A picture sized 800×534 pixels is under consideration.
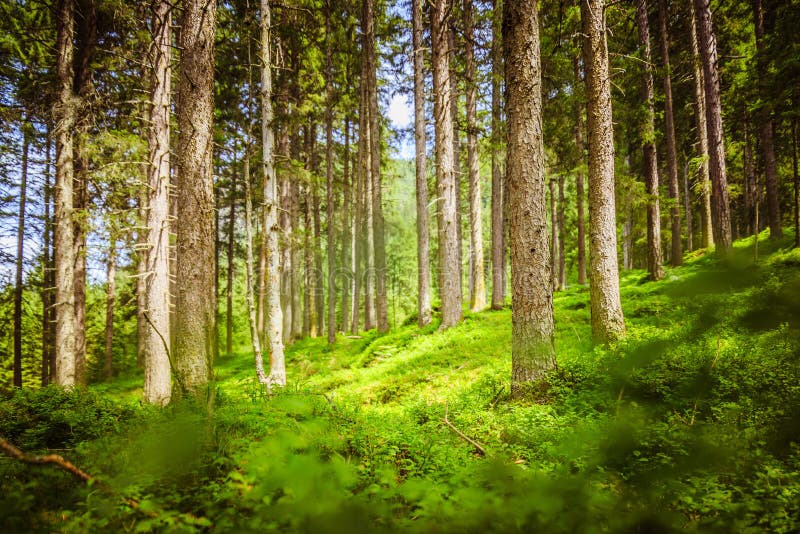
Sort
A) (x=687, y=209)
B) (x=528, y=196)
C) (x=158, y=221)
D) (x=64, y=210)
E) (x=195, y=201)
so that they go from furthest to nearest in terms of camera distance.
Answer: (x=687, y=209), (x=64, y=210), (x=158, y=221), (x=195, y=201), (x=528, y=196)

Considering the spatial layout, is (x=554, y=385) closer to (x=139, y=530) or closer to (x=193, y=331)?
(x=139, y=530)

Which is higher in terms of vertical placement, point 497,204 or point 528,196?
point 497,204

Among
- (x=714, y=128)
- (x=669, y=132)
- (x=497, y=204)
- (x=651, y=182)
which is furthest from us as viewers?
(x=497, y=204)

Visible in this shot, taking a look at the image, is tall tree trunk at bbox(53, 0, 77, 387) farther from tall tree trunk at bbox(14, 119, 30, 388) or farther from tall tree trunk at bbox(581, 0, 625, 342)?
tall tree trunk at bbox(581, 0, 625, 342)

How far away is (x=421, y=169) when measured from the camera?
12.8 metres

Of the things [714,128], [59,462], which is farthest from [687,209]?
[59,462]

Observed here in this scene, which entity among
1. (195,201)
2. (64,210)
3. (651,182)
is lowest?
(195,201)

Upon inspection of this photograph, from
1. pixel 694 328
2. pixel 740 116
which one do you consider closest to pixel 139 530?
pixel 694 328

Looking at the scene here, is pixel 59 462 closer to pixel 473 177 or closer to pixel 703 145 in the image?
pixel 473 177

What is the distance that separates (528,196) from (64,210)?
11.8 meters

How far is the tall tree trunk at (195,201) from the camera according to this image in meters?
6.00

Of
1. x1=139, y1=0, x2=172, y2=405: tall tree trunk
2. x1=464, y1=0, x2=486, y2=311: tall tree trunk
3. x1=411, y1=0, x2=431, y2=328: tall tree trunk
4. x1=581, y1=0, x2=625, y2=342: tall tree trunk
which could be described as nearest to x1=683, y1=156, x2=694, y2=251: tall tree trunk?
x1=464, y1=0, x2=486, y2=311: tall tree trunk

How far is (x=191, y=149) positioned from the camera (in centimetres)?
620

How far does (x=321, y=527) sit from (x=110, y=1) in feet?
38.4
